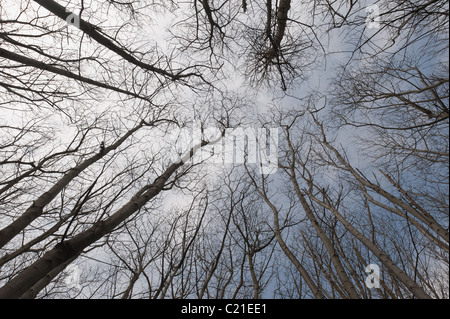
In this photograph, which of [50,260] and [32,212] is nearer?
[50,260]

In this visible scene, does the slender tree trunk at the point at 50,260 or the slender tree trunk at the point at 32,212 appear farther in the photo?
the slender tree trunk at the point at 32,212

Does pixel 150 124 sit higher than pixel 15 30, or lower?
higher

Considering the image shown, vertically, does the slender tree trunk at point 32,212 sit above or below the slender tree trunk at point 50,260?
above

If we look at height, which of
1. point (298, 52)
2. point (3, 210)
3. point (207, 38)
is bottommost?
point (3, 210)

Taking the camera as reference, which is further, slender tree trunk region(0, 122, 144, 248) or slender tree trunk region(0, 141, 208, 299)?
slender tree trunk region(0, 122, 144, 248)

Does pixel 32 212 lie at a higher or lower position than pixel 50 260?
higher

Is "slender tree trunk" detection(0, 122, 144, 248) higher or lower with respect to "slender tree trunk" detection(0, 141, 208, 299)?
higher
